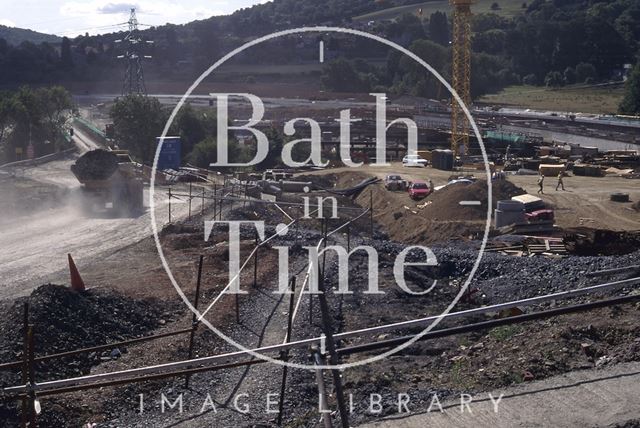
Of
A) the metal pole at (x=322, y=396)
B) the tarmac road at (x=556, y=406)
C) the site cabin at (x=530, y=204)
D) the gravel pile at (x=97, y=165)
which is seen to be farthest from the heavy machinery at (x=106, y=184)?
the metal pole at (x=322, y=396)

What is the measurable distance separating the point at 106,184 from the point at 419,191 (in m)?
8.53

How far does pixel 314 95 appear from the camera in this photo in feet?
216

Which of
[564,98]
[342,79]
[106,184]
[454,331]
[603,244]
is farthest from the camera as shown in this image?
[342,79]

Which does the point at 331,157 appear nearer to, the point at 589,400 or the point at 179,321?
the point at 179,321

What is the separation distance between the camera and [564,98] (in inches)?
2530

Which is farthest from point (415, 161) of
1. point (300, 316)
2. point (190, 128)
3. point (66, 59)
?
point (66, 59)

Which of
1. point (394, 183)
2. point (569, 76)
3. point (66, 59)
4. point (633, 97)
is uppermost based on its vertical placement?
point (66, 59)

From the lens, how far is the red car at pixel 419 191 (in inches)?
965

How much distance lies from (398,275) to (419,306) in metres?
1.30

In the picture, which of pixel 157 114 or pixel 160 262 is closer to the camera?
pixel 160 262

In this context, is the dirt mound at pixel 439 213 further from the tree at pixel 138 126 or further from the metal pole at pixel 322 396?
the metal pole at pixel 322 396

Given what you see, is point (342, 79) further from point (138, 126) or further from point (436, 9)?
point (436, 9)

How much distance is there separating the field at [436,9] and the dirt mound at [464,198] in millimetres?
79073

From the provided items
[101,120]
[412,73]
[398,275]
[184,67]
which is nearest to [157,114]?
[101,120]
